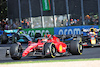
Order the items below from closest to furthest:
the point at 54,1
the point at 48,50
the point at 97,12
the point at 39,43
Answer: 1. the point at 48,50
2. the point at 39,43
3. the point at 97,12
4. the point at 54,1

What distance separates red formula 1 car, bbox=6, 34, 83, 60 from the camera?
10.5 metres

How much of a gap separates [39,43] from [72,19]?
13.3 m

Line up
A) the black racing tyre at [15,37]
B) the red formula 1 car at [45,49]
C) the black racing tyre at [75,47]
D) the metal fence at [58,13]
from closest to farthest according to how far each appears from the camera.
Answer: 1. the red formula 1 car at [45,49]
2. the black racing tyre at [75,47]
3. the black racing tyre at [15,37]
4. the metal fence at [58,13]

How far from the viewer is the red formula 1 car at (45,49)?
10.5 metres

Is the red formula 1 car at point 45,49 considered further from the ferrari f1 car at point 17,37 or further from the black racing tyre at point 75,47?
the ferrari f1 car at point 17,37

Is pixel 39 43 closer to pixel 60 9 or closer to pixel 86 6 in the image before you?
pixel 86 6

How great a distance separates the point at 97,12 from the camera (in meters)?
22.1

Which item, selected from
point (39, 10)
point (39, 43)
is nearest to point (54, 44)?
point (39, 43)

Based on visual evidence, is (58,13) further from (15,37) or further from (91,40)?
(91,40)

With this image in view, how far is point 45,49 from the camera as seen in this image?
10375 millimetres

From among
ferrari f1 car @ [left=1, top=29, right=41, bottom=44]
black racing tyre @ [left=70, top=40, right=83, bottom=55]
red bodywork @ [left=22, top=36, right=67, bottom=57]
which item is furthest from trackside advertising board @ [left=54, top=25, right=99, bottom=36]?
black racing tyre @ [left=70, top=40, right=83, bottom=55]

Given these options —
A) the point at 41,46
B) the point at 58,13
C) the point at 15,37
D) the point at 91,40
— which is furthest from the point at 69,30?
the point at 41,46

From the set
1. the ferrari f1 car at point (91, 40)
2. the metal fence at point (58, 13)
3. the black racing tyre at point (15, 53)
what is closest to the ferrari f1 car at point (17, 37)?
the metal fence at point (58, 13)

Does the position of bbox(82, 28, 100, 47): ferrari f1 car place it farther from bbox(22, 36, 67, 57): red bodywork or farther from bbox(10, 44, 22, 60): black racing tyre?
bbox(10, 44, 22, 60): black racing tyre
